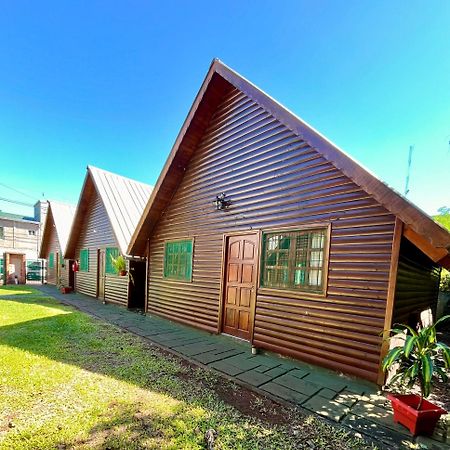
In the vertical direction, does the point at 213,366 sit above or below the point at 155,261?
below

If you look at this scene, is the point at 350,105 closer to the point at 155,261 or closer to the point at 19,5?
the point at 155,261

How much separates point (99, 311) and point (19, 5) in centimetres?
893

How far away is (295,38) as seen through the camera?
638cm

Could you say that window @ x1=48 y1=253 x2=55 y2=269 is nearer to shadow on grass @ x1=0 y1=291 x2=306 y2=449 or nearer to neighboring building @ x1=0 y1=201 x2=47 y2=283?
neighboring building @ x1=0 y1=201 x2=47 y2=283

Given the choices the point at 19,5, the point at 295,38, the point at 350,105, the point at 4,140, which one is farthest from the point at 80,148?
the point at 350,105

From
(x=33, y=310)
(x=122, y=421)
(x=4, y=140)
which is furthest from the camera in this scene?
(x=4, y=140)

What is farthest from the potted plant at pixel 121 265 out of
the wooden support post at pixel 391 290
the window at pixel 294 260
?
the wooden support post at pixel 391 290

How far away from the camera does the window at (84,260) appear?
11898mm

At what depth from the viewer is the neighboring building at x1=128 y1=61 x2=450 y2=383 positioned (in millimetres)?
3285

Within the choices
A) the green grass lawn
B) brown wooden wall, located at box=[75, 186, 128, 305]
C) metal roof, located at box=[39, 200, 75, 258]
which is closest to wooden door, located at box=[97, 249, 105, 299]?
brown wooden wall, located at box=[75, 186, 128, 305]

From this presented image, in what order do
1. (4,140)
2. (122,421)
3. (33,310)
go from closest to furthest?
(122,421)
(33,310)
(4,140)

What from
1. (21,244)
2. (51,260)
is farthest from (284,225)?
(21,244)

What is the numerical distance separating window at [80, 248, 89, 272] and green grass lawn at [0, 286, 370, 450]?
8.21 m

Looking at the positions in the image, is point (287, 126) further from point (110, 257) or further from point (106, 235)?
point (106, 235)
